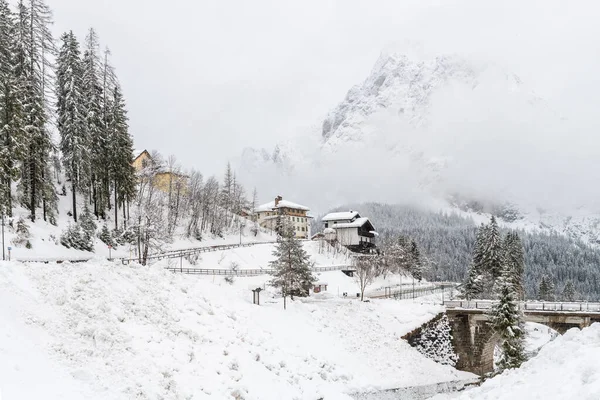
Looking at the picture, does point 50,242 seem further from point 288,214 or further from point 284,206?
point 288,214

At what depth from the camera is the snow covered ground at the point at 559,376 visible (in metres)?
9.36

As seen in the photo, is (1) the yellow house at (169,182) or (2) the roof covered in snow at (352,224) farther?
(2) the roof covered in snow at (352,224)

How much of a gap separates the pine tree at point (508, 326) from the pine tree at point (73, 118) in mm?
42227

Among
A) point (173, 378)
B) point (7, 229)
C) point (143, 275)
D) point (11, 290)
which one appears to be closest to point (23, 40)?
point (7, 229)

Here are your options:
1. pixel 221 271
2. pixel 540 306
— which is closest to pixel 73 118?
pixel 221 271

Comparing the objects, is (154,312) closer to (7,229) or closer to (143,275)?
(143,275)

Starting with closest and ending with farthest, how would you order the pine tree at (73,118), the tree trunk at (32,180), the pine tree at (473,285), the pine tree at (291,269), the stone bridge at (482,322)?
the stone bridge at (482,322) → the pine tree at (291,269) → the tree trunk at (32,180) → the pine tree at (73,118) → the pine tree at (473,285)

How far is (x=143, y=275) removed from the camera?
27406 millimetres

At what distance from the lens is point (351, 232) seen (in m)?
102

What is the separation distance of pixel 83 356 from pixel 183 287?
11726 millimetres

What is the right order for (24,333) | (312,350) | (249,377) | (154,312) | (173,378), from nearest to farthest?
(24,333), (173,378), (249,377), (154,312), (312,350)

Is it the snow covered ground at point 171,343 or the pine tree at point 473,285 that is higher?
the snow covered ground at point 171,343

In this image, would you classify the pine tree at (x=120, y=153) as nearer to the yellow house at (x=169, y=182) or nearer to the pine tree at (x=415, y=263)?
the yellow house at (x=169, y=182)

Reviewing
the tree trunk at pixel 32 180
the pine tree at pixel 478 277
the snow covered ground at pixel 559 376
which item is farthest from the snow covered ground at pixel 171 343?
the pine tree at pixel 478 277
